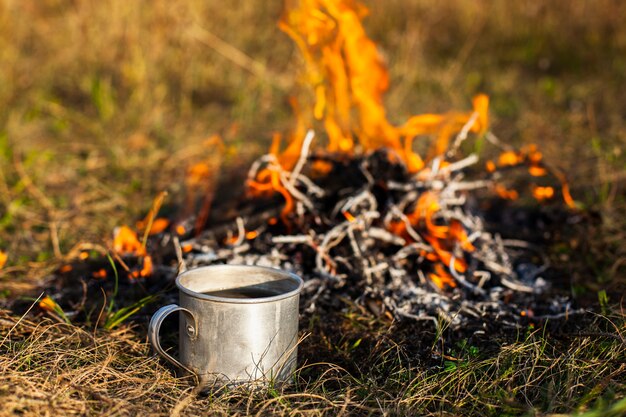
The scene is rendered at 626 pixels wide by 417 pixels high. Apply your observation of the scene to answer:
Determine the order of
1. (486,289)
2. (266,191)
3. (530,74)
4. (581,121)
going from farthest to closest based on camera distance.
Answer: (530,74) < (581,121) < (266,191) < (486,289)

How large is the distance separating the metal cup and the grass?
0.08 m

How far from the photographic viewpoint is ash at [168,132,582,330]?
9.29 feet

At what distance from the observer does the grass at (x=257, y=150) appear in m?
2.13

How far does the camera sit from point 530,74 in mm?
7344

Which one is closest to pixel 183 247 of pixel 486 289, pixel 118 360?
pixel 118 360

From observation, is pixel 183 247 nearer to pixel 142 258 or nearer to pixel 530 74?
pixel 142 258

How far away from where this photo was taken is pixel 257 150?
5.34 metres

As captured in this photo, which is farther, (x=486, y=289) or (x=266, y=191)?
(x=266, y=191)

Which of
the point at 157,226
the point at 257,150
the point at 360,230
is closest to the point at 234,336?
the point at 360,230

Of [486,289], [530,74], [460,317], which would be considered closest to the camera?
[460,317]

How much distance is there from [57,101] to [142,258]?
3.63 m

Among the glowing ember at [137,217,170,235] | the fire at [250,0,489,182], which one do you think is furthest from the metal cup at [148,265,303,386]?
the glowing ember at [137,217,170,235]

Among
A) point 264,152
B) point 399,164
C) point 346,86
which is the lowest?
point 264,152

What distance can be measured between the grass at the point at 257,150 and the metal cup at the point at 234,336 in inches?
3.0
